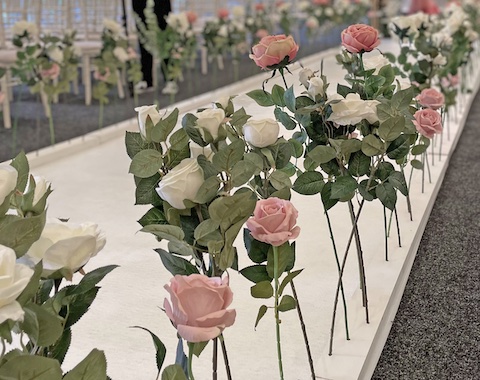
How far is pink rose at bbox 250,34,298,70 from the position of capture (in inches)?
49.5

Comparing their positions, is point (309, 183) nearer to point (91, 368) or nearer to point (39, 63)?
point (91, 368)

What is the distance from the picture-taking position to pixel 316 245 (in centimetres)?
206

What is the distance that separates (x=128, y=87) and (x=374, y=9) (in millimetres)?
4892

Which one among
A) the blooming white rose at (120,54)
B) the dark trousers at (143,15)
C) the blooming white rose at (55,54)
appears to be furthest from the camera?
the dark trousers at (143,15)

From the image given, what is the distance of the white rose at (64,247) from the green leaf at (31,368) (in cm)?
9

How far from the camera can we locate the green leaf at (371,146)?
4.06 ft

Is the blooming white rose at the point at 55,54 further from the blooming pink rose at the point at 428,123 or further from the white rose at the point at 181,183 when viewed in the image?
the white rose at the point at 181,183

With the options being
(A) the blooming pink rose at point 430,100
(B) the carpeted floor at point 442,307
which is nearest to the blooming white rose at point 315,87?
(B) the carpeted floor at point 442,307

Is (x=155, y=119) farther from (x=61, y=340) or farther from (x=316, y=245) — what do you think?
(x=316, y=245)

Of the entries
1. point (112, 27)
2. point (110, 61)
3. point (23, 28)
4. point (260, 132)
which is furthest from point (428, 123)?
point (112, 27)

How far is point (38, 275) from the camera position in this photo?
640 mm

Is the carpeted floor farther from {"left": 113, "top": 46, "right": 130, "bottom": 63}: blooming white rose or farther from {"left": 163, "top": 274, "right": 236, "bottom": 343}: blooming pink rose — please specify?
{"left": 113, "top": 46, "right": 130, "bottom": 63}: blooming white rose

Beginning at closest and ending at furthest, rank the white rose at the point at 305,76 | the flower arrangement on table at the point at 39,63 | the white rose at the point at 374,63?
the white rose at the point at 305,76, the white rose at the point at 374,63, the flower arrangement on table at the point at 39,63

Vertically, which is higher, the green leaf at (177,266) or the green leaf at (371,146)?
the green leaf at (177,266)
